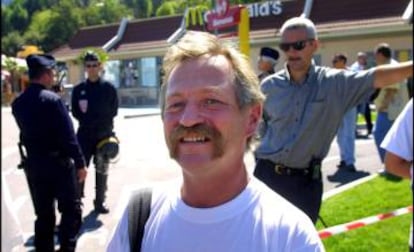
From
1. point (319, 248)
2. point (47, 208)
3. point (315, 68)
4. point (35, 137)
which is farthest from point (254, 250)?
point (47, 208)

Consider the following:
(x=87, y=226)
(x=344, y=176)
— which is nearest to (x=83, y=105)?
(x=87, y=226)

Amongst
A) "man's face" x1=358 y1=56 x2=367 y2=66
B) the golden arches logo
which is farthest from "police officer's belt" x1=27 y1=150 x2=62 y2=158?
"man's face" x1=358 y1=56 x2=367 y2=66

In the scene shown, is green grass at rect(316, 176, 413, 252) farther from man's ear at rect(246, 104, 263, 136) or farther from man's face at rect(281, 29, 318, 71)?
man's ear at rect(246, 104, 263, 136)

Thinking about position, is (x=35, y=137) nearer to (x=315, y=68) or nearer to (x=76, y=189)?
(x=76, y=189)

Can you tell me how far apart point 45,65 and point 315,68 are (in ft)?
5.69

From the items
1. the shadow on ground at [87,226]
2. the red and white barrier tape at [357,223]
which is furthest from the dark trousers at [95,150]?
the red and white barrier tape at [357,223]

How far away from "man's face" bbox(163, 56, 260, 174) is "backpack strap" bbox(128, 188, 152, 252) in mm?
139

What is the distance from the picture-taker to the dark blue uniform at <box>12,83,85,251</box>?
402 cm

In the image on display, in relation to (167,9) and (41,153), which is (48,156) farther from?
(167,9)

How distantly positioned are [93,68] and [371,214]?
9.29ft

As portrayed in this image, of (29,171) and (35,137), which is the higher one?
(35,137)

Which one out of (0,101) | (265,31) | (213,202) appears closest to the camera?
(0,101)

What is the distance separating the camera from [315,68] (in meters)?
3.52

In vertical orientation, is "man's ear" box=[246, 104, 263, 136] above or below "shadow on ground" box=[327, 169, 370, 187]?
above
